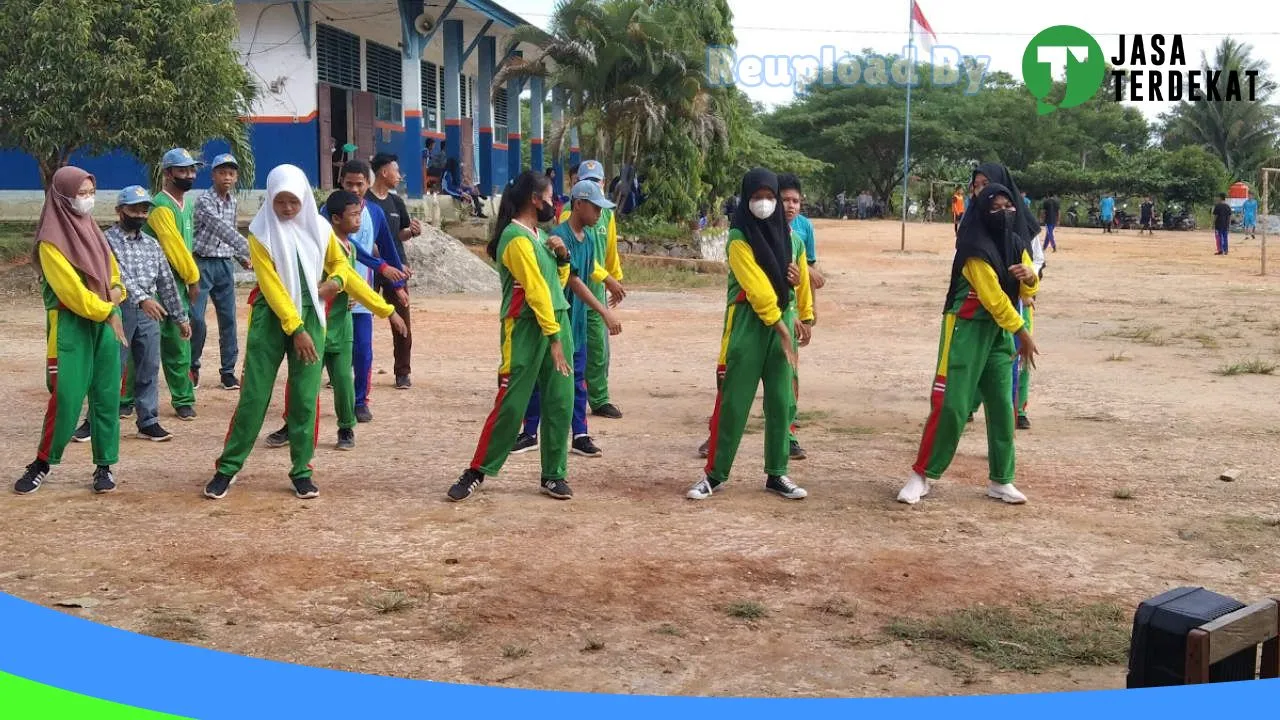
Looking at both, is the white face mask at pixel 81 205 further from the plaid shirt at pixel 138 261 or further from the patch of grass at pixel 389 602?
the patch of grass at pixel 389 602

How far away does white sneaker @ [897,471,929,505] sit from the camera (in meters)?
6.26

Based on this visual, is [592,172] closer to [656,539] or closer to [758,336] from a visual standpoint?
[758,336]

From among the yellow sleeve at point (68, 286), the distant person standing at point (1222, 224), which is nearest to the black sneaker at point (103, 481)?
the yellow sleeve at point (68, 286)

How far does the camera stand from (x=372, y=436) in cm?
786

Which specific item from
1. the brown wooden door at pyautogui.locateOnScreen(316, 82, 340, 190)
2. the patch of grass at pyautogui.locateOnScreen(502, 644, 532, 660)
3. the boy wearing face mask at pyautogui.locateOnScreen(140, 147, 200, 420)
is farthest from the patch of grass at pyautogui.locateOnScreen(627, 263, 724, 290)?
the patch of grass at pyautogui.locateOnScreen(502, 644, 532, 660)

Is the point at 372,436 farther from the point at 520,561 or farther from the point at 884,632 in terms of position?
the point at 884,632

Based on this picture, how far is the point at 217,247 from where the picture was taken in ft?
29.3

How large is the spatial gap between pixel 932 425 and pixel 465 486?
221 centimetres

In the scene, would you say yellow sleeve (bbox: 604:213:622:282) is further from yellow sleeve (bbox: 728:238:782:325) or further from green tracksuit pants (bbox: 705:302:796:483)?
yellow sleeve (bbox: 728:238:782:325)

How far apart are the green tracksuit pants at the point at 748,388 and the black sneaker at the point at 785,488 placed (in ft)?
0.11

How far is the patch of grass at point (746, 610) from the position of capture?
→ 461 centimetres

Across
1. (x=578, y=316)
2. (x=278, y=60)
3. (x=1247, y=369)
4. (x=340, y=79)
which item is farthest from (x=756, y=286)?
(x=340, y=79)

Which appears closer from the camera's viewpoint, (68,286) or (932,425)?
(68,286)

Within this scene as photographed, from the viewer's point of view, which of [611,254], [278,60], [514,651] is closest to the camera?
[514,651]
